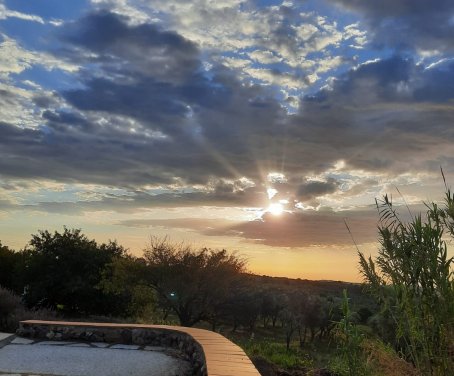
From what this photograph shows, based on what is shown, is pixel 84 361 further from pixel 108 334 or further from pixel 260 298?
pixel 260 298

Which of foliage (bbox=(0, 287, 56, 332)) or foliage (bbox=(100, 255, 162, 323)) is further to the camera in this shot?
foliage (bbox=(100, 255, 162, 323))

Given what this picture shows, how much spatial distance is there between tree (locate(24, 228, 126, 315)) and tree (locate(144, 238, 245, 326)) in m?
5.05

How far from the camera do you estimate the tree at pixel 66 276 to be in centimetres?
1628

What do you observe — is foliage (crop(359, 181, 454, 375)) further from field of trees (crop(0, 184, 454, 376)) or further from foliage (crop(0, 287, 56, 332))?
foliage (crop(0, 287, 56, 332))

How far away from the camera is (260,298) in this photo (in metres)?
35.5

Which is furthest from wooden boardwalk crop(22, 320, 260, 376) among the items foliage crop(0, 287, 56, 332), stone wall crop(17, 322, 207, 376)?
foliage crop(0, 287, 56, 332)

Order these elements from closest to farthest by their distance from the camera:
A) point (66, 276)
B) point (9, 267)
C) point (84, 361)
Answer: point (84, 361) → point (66, 276) → point (9, 267)

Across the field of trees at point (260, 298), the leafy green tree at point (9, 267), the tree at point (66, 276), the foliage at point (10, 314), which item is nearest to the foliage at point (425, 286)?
the field of trees at point (260, 298)

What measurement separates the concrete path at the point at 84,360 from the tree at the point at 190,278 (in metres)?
14.0

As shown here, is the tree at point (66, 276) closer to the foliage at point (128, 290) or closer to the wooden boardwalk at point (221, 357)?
the foliage at point (128, 290)

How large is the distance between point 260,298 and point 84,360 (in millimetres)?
29097

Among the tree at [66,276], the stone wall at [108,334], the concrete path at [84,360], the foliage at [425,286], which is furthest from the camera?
the tree at [66,276]

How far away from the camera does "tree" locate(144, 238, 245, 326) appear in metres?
22.4

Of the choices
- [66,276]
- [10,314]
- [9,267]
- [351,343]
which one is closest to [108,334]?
[10,314]
